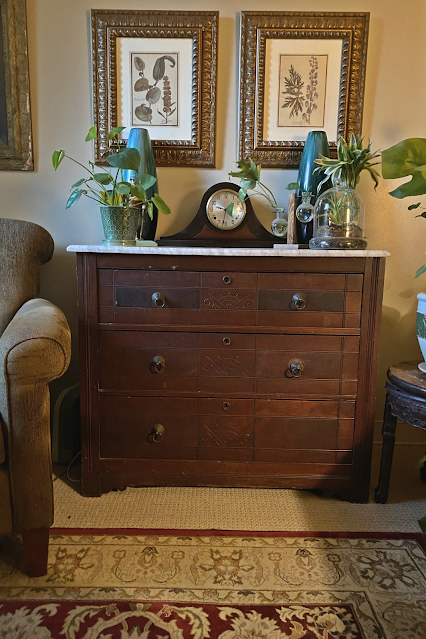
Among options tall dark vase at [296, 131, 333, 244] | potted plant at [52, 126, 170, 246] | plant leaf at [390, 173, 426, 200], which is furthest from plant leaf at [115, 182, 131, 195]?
plant leaf at [390, 173, 426, 200]

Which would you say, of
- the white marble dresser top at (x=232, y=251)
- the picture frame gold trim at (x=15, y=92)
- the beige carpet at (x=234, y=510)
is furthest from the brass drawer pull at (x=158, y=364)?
the picture frame gold trim at (x=15, y=92)

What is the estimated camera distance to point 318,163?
161 cm

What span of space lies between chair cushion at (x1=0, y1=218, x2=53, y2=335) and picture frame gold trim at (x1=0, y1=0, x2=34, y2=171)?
0.38m

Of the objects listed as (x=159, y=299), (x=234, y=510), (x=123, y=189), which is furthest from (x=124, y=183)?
(x=234, y=510)

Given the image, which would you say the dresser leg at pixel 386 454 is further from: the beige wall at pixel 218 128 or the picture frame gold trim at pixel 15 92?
the picture frame gold trim at pixel 15 92

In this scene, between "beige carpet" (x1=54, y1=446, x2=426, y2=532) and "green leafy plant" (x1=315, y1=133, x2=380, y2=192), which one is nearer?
"beige carpet" (x1=54, y1=446, x2=426, y2=532)

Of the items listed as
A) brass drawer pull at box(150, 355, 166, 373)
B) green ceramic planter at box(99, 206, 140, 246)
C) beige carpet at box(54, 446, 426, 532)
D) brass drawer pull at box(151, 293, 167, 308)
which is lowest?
beige carpet at box(54, 446, 426, 532)

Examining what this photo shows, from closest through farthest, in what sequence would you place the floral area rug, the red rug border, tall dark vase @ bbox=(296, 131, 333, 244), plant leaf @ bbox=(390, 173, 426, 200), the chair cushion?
1. plant leaf @ bbox=(390, 173, 426, 200)
2. the floral area rug
3. the red rug border
4. the chair cushion
5. tall dark vase @ bbox=(296, 131, 333, 244)

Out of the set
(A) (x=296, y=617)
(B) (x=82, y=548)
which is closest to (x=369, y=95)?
(A) (x=296, y=617)

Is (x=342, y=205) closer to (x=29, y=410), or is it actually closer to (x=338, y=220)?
(x=338, y=220)

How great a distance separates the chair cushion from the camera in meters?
1.55

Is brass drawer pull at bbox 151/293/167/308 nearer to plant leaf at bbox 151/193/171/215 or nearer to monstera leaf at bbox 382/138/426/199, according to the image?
plant leaf at bbox 151/193/171/215

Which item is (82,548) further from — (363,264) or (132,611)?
(363,264)

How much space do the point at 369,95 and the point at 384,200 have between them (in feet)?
1.46
